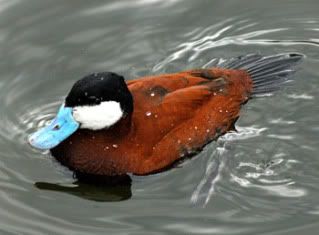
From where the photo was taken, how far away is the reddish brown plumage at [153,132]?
21.4 ft

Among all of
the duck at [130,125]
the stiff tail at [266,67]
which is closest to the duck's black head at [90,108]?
the duck at [130,125]

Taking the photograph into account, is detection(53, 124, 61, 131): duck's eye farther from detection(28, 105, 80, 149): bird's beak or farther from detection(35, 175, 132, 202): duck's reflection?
detection(35, 175, 132, 202): duck's reflection

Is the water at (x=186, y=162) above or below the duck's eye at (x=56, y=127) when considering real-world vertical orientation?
below

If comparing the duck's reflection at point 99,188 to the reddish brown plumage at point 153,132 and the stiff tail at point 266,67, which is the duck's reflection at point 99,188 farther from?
the stiff tail at point 266,67

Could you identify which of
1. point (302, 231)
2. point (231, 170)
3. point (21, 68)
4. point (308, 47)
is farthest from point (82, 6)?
point (302, 231)

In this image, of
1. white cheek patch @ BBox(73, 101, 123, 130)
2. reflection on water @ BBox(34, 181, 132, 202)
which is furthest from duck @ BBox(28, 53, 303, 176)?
reflection on water @ BBox(34, 181, 132, 202)

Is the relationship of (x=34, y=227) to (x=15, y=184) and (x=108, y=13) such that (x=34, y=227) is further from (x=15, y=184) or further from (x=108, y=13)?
(x=108, y=13)

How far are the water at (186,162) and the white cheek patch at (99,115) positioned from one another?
446 mm

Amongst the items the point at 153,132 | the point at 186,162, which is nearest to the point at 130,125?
the point at 153,132

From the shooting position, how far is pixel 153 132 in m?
6.57

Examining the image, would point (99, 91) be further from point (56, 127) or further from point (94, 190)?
point (94, 190)

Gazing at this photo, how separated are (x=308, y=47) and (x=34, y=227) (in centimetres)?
324

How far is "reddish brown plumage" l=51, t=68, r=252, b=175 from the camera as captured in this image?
653 cm

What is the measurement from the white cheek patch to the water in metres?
0.45
